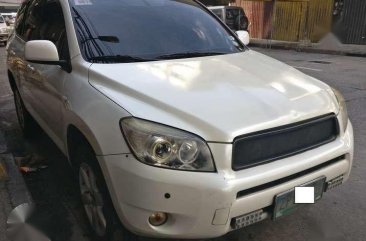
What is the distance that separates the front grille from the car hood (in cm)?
5

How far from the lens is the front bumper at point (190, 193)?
2.26 m

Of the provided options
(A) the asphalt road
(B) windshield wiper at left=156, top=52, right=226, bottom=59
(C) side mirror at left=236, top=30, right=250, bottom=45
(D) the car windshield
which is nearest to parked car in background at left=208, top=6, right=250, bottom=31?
(A) the asphalt road

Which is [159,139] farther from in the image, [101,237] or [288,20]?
[288,20]

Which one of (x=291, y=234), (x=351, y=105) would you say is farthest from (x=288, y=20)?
(x=291, y=234)

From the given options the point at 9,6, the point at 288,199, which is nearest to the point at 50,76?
the point at 288,199

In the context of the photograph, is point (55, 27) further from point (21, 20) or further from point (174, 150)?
point (174, 150)

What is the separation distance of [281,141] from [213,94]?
0.50m

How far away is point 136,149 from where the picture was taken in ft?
7.65

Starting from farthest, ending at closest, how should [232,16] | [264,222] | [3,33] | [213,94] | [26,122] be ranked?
[3,33], [232,16], [26,122], [264,222], [213,94]

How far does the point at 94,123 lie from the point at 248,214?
1033 mm

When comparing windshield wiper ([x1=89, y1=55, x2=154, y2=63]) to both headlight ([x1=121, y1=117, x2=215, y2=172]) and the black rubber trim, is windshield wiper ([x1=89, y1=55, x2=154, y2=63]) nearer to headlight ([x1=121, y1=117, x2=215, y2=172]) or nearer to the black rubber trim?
headlight ([x1=121, y1=117, x2=215, y2=172])

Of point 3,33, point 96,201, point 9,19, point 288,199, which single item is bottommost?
point 9,19

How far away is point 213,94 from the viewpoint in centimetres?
267

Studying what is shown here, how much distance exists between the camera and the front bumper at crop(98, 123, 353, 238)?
226 cm
